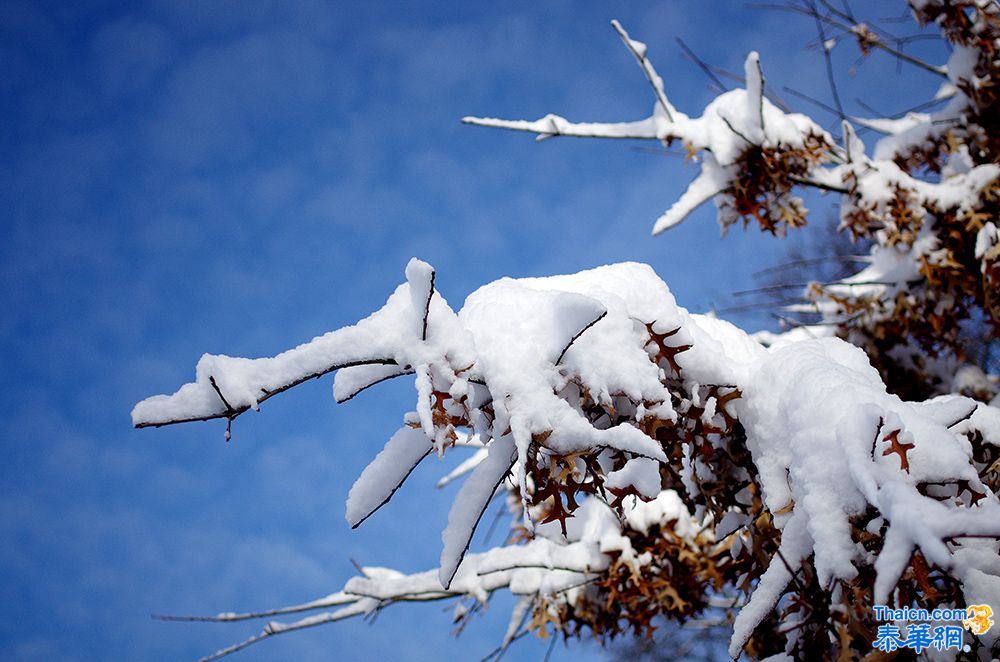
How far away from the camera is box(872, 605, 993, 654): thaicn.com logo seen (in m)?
1.41

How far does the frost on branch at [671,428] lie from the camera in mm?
1331

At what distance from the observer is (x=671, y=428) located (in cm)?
185

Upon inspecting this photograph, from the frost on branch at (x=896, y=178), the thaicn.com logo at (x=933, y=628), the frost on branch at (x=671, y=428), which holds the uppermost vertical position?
the frost on branch at (x=896, y=178)

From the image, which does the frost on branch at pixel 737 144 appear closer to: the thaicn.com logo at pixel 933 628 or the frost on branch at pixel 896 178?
the frost on branch at pixel 896 178

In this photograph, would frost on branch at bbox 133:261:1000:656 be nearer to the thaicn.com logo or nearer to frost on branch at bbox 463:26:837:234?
the thaicn.com logo

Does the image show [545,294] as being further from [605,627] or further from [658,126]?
[605,627]

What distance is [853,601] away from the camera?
1.44 meters

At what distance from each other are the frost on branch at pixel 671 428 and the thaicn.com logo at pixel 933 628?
1.5 inches

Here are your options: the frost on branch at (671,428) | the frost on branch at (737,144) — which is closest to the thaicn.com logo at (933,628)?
the frost on branch at (671,428)

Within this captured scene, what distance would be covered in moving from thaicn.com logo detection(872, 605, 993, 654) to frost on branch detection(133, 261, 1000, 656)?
39 millimetres

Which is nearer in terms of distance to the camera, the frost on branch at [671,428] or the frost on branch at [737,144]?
the frost on branch at [671,428]

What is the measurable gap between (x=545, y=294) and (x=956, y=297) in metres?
3.57

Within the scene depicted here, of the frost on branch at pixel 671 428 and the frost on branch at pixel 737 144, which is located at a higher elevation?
the frost on branch at pixel 737 144

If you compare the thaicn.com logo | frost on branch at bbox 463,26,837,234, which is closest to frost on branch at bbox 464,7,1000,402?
frost on branch at bbox 463,26,837,234
